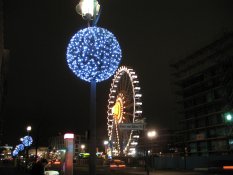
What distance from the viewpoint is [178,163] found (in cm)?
5750

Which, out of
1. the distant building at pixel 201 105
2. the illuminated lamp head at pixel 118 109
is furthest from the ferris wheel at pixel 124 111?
the distant building at pixel 201 105

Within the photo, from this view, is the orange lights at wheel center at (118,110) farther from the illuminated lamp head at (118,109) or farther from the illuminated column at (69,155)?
the illuminated column at (69,155)

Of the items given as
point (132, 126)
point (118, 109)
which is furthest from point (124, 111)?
point (132, 126)

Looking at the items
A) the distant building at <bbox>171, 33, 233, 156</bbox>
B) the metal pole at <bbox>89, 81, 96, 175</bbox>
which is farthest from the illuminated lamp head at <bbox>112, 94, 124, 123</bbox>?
the metal pole at <bbox>89, 81, 96, 175</bbox>

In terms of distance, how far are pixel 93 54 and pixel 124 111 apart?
43745mm

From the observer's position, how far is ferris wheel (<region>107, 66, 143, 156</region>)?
53375 millimetres

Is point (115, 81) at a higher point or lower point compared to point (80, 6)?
higher

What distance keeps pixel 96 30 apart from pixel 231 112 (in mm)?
16542

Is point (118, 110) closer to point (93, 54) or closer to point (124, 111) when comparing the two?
point (124, 111)

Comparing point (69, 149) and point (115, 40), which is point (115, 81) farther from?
point (115, 40)

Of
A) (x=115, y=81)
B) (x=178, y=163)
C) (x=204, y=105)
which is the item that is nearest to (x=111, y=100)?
(x=115, y=81)

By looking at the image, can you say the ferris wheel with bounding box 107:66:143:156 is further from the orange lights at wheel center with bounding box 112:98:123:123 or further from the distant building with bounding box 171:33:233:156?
the distant building with bounding box 171:33:233:156

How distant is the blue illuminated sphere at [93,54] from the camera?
13.8 metres

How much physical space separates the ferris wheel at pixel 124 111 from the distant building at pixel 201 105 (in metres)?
22.8
